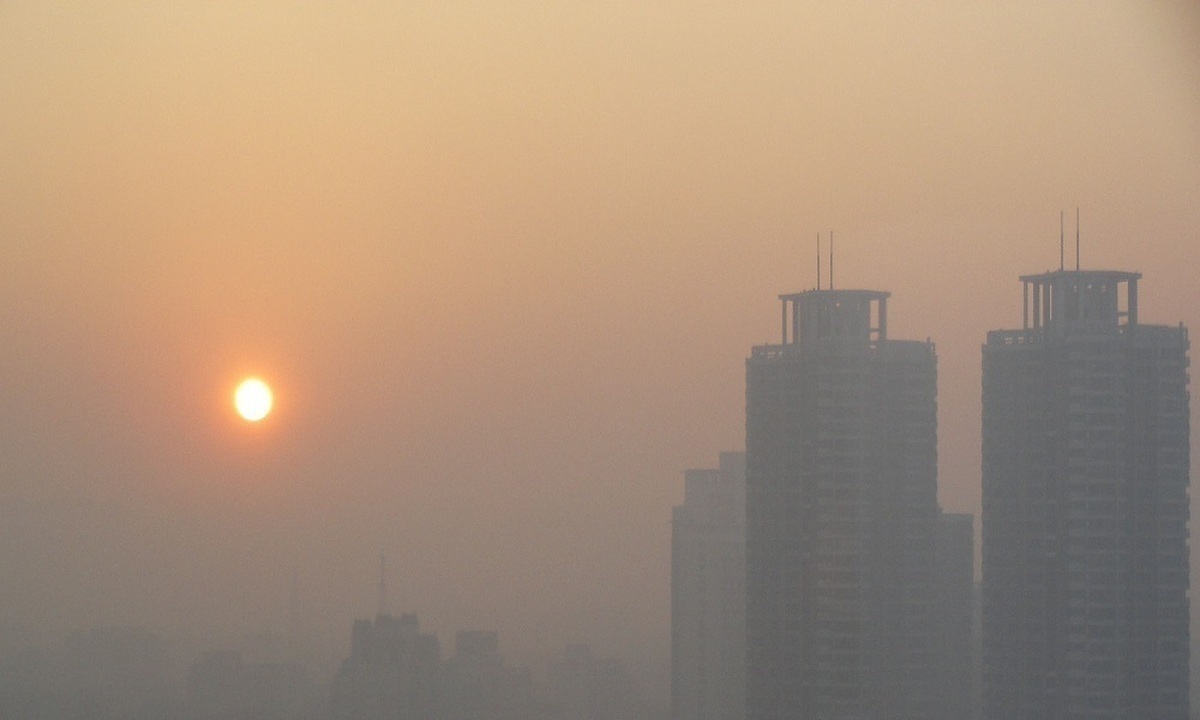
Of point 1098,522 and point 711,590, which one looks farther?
point 711,590

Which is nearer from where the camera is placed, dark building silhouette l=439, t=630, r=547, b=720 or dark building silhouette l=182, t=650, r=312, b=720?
dark building silhouette l=182, t=650, r=312, b=720

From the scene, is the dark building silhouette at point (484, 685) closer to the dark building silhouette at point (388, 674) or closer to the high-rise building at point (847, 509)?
the dark building silhouette at point (388, 674)

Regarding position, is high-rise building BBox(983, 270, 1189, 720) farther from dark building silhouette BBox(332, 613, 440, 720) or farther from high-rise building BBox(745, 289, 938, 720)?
dark building silhouette BBox(332, 613, 440, 720)

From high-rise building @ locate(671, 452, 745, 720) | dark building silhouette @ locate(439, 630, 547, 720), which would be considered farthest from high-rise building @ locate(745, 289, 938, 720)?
dark building silhouette @ locate(439, 630, 547, 720)

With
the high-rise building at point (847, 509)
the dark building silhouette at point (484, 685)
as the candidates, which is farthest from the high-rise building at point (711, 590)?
the dark building silhouette at point (484, 685)

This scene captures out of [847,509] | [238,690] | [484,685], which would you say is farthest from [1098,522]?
[238,690]

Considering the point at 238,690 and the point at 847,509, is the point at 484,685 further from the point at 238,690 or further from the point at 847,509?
the point at 847,509
